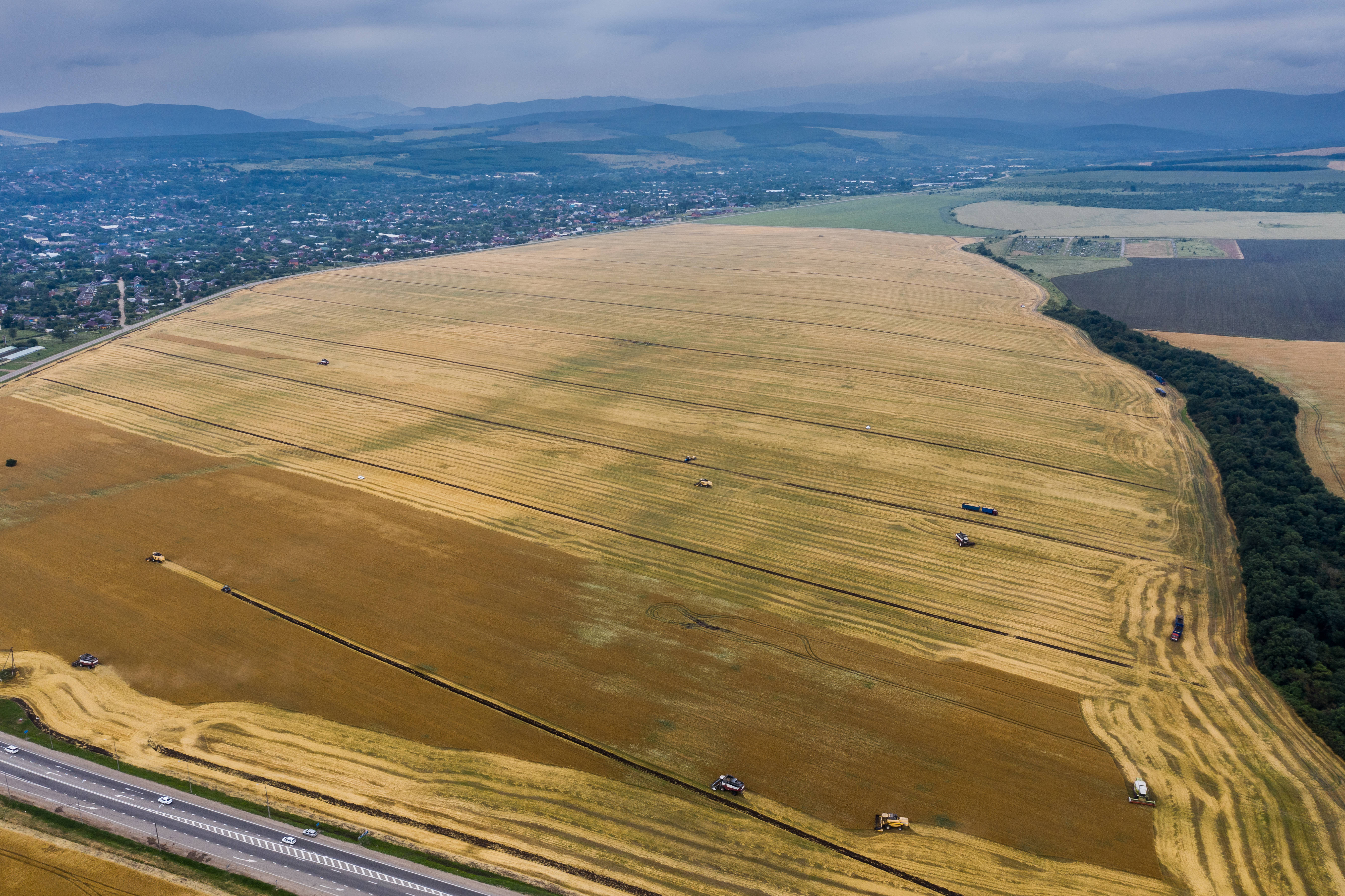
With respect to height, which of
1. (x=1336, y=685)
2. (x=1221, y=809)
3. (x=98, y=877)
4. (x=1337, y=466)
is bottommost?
(x=98, y=877)

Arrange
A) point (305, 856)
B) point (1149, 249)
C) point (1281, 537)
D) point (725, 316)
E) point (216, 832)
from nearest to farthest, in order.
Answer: point (305, 856) → point (216, 832) → point (1281, 537) → point (725, 316) → point (1149, 249)

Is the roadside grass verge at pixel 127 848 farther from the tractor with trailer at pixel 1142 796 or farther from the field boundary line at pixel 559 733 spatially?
the tractor with trailer at pixel 1142 796

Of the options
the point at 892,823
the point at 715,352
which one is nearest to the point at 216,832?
the point at 892,823

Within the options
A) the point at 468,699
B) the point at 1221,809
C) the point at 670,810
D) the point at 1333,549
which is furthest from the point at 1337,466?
Answer: the point at 468,699

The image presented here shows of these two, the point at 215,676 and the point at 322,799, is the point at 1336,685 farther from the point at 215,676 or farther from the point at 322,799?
the point at 215,676

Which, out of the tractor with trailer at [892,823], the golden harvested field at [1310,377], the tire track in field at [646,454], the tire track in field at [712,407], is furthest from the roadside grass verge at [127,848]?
the golden harvested field at [1310,377]

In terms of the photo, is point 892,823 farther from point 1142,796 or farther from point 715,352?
point 715,352
